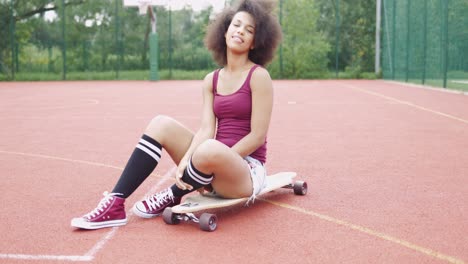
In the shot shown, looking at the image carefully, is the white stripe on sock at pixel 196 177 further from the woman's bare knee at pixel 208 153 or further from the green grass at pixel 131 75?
the green grass at pixel 131 75

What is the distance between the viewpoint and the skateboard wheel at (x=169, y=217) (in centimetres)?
369

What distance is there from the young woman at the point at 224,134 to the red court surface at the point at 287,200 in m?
0.18

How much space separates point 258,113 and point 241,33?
545 millimetres

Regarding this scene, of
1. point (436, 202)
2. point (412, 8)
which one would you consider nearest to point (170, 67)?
point (412, 8)

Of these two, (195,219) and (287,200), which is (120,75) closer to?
(287,200)

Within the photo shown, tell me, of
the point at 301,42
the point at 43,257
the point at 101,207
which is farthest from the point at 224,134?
the point at 301,42

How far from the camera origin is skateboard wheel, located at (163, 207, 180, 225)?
3693mm

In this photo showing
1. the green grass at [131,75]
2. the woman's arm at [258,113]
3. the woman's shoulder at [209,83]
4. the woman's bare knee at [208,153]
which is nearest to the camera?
the woman's bare knee at [208,153]

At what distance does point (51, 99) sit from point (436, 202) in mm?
12360

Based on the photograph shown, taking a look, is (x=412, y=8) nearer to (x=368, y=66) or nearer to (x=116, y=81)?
(x=368, y=66)

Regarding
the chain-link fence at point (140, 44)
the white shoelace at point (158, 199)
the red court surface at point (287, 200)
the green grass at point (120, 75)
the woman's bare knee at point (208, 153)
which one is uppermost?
the chain-link fence at point (140, 44)

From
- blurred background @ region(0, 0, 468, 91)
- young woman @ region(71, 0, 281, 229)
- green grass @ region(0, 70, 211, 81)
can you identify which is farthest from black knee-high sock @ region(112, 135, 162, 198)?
green grass @ region(0, 70, 211, 81)

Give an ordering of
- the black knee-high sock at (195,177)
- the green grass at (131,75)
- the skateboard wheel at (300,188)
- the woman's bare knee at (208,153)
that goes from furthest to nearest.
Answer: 1. the green grass at (131,75)
2. the skateboard wheel at (300,188)
3. the black knee-high sock at (195,177)
4. the woman's bare knee at (208,153)

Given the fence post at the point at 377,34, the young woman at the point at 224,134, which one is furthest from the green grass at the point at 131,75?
the young woman at the point at 224,134
